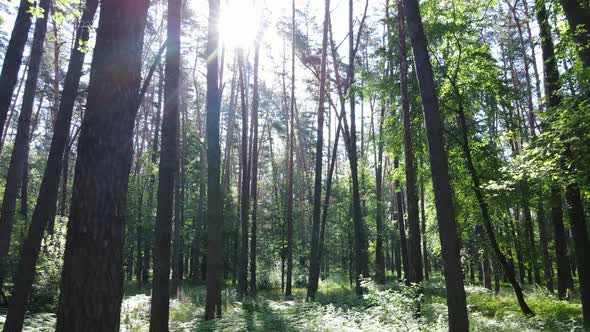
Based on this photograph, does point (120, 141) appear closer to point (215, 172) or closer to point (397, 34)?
point (215, 172)

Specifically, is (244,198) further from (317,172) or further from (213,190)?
(213,190)

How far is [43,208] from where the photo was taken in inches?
285

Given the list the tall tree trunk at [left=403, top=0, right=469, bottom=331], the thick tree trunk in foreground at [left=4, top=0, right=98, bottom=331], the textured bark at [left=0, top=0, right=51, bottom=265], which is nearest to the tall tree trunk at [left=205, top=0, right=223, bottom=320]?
the thick tree trunk in foreground at [left=4, top=0, right=98, bottom=331]

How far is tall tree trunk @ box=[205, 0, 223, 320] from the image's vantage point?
28.0 ft

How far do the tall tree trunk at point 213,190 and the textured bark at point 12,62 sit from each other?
11.9ft

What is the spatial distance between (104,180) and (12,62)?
19.4 feet

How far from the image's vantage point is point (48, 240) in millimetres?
15336

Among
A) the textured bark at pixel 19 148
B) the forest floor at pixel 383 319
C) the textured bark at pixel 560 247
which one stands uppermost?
the textured bark at pixel 19 148

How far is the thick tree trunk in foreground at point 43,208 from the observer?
6.59 metres

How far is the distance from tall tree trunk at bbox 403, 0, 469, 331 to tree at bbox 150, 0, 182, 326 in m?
4.60

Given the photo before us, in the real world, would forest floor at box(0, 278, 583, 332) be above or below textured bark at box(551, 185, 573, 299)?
below

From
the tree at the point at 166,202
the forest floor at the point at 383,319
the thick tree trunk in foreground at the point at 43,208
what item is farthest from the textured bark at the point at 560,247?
the thick tree trunk in foreground at the point at 43,208

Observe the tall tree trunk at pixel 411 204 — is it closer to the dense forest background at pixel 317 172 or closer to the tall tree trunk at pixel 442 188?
the dense forest background at pixel 317 172

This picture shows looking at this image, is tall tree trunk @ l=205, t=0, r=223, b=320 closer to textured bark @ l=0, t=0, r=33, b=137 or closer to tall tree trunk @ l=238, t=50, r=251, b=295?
textured bark @ l=0, t=0, r=33, b=137
